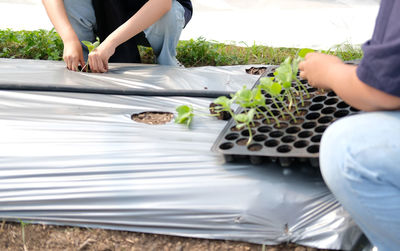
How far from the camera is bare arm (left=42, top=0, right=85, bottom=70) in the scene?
1.69m

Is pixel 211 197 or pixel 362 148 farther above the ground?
pixel 362 148

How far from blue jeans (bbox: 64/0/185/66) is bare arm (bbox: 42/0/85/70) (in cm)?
11

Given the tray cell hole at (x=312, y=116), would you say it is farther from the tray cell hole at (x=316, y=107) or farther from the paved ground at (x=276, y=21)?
the paved ground at (x=276, y=21)

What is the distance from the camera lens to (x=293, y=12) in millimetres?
2457

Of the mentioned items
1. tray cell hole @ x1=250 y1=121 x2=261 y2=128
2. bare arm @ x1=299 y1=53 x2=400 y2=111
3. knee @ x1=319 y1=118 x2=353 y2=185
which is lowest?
tray cell hole @ x1=250 y1=121 x2=261 y2=128

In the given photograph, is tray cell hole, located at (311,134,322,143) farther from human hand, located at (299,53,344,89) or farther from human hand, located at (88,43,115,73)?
human hand, located at (88,43,115,73)

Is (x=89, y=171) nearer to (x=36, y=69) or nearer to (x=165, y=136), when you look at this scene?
(x=165, y=136)

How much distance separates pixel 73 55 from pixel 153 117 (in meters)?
0.54

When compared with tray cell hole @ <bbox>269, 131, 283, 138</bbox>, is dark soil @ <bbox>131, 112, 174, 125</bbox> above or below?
below

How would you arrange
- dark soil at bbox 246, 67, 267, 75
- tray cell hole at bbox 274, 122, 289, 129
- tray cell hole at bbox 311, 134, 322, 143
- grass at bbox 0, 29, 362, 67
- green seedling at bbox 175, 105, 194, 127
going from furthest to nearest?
1. grass at bbox 0, 29, 362, 67
2. dark soil at bbox 246, 67, 267, 75
3. green seedling at bbox 175, 105, 194, 127
4. tray cell hole at bbox 274, 122, 289, 129
5. tray cell hole at bbox 311, 134, 322, 143

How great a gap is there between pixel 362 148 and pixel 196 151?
47 centimetres

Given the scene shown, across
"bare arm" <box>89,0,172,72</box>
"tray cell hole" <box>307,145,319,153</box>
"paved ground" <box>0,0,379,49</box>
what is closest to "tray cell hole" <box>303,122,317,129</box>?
"tray cell hole" <box>307,145,319,153</box>

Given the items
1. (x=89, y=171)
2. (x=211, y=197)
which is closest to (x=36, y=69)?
(x=89, y=171)

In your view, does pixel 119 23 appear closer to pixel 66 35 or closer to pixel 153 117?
pixel 66 35
